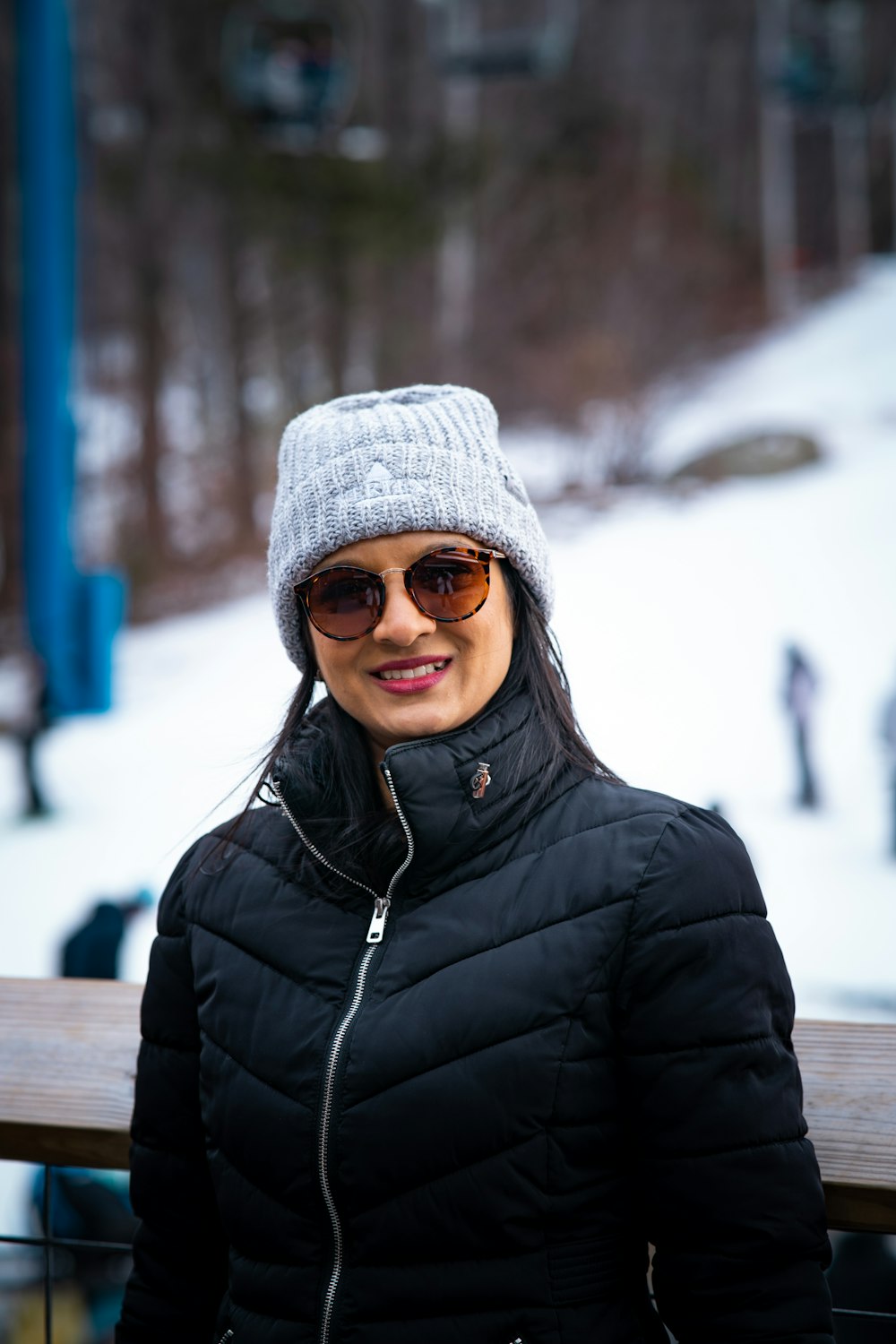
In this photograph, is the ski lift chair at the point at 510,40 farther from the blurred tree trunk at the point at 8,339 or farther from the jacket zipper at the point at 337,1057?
the jacket zipper at the point at 337,1057

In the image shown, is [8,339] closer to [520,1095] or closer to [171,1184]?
[171,1184]

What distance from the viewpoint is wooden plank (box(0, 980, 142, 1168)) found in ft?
3.92

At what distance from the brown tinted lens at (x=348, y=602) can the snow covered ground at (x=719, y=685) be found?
1.45 m

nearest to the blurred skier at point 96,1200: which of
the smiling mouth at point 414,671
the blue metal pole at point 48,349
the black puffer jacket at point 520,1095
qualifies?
the blue metal pole at point 48,349

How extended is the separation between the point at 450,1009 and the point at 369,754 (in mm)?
321

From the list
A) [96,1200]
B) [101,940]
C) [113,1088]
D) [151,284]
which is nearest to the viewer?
[113,1088]

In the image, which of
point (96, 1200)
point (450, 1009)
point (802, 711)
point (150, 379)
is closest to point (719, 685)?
point (802, 711)

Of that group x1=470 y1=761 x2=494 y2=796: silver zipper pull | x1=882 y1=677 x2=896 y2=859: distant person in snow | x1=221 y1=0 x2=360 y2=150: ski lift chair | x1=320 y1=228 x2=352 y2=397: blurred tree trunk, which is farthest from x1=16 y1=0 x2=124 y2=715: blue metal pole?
x1=470 y1=761 x2=494 y2=796: silver zipper pull

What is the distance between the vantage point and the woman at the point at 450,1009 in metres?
0.94

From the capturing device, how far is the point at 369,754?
1.22 metres

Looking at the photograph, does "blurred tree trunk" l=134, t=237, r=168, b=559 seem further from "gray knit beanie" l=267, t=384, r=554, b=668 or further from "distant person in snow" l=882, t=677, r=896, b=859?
"gray knit beanie" l=267, t=384, r=554, b=668

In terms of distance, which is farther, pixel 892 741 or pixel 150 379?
pixel 150 379

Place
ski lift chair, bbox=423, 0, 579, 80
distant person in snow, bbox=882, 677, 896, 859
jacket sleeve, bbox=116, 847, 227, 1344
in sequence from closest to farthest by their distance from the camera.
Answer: jacket sleeve, bbox=116, 847, 227, 1344 < distant person in snow, bbox=882, 677, 896, 859 < ski lift chair, bbox=423, 0, 579, 80

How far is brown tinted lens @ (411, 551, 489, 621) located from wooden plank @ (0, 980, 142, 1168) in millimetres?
601
